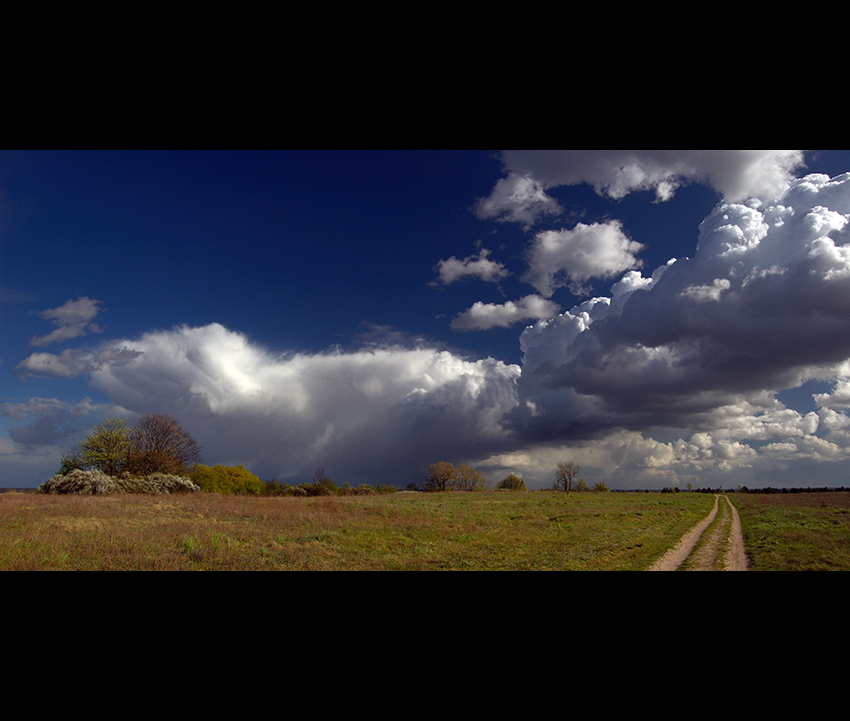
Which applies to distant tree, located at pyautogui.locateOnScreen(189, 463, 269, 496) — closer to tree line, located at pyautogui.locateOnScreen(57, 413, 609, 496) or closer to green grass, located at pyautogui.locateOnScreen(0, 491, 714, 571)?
tree line, located at pyautogui.locateOnScreen(57, 413, 609, 496)

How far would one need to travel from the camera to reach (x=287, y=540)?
10281 millimetres

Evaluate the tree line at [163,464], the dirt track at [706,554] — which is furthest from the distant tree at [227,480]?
the dirt track at [706,554]

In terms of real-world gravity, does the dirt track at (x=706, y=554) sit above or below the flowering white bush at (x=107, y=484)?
below

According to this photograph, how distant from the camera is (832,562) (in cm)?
841

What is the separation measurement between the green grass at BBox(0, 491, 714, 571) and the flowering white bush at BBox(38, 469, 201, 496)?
16.0ft

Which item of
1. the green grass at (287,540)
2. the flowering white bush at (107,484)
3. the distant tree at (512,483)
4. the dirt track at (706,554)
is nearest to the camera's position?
the green grass at (287,540)

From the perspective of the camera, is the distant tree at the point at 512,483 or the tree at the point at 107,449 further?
the distant tree at the point at 512,483

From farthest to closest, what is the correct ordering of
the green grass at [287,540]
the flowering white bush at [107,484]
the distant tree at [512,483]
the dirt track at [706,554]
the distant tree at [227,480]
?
the distant tree at [512,483] < the distant tree at [227,480] < the flowering white bush at [107,484] < the dirt track at [706,554] < the green grass at [287,540]

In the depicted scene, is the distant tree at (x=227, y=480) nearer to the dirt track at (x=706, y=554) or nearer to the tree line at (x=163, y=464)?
the tree line at (x=163, y=464)

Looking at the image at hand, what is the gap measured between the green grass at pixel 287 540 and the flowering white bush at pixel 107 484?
4.87 meters

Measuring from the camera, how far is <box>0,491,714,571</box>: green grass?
7766mm

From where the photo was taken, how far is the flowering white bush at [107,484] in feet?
59.4
